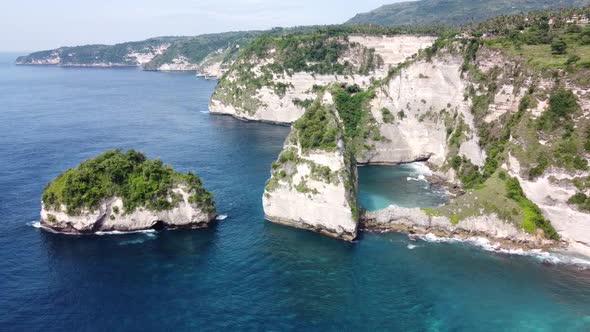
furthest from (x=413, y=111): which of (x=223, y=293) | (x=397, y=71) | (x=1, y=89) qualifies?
(x=1, y=89)

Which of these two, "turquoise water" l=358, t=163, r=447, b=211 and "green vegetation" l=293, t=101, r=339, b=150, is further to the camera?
"turquoise water" l=358, t=163, r=447, b=211

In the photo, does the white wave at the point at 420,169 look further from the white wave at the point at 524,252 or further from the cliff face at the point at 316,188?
the white wave at the point at 524,252

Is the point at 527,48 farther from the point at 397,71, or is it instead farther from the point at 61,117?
the point at 61,117

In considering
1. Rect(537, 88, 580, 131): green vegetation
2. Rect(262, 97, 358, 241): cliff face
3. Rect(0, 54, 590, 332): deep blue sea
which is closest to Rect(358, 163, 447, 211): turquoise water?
Rect(0, 54, 590, 332): deep blue sea

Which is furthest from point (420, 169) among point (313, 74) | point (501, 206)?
point (313, 74)

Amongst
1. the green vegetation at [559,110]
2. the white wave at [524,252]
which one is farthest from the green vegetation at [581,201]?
the green vegetation at [559,110]

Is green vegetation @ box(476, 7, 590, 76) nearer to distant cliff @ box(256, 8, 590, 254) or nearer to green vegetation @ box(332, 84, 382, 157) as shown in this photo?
distant cliff @ box(256, 8, 590, 254)
